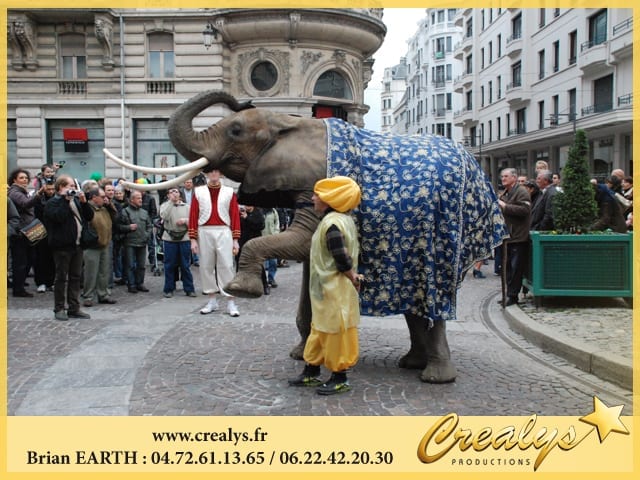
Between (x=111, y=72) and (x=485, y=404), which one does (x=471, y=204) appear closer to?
(x=485, y=404)

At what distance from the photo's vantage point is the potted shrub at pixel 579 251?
7766mm

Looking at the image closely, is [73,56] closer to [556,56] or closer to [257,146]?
[257,146]

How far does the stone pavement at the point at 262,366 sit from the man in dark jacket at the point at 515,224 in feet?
1.75

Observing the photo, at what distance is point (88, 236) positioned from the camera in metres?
8.49

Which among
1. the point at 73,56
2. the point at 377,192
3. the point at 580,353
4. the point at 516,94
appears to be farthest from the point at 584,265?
the point at 516,94

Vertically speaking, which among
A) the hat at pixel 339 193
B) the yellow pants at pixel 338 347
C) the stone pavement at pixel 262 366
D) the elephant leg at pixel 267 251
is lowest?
the stone pavement at pixel 262 366

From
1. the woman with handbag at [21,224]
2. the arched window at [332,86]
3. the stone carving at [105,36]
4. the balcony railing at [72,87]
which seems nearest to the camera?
the woman with handbag at [21,224]

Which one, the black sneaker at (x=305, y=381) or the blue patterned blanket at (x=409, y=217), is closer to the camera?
the blue patterned blanket at (x=409, y=217)

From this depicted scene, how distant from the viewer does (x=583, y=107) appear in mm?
29688

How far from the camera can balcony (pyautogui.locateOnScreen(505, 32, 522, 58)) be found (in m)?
37.6

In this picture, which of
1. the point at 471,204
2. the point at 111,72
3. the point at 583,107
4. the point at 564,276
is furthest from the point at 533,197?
the point at 583,107

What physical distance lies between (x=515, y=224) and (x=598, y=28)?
24.3 meters

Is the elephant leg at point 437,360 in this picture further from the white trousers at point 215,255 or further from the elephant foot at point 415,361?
the white trousers at point 215,255

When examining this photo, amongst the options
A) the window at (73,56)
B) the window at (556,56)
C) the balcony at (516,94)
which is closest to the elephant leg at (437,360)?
the window at (73,56)
